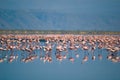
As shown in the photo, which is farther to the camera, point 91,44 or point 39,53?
point 91,44

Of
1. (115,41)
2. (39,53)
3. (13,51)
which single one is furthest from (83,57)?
(115,41)

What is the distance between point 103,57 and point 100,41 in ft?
8.14

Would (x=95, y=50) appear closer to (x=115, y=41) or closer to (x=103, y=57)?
(x=103, y=57)

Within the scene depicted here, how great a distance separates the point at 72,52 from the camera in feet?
36.2

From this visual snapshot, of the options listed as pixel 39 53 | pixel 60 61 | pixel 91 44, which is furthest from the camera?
pixel 91 44

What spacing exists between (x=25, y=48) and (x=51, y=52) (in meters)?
0.85

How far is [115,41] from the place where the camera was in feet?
43.8

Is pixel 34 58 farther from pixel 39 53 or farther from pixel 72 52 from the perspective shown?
pixel 72 52

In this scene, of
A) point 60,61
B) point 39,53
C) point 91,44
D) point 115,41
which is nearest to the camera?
point 60,61

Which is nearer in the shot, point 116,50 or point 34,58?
point 34,58

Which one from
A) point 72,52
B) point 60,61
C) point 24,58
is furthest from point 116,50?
point 24,58

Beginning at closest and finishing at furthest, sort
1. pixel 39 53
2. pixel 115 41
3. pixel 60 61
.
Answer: pixel 60 61 < pixel 39 53 < pixel 115 41

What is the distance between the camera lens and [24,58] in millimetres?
10172

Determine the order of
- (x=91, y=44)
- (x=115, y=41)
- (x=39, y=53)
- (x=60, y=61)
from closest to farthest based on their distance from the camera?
(x=60, y=61)
(x=39, y=53)
(x=91, y=44)
(x=115, y=41)
